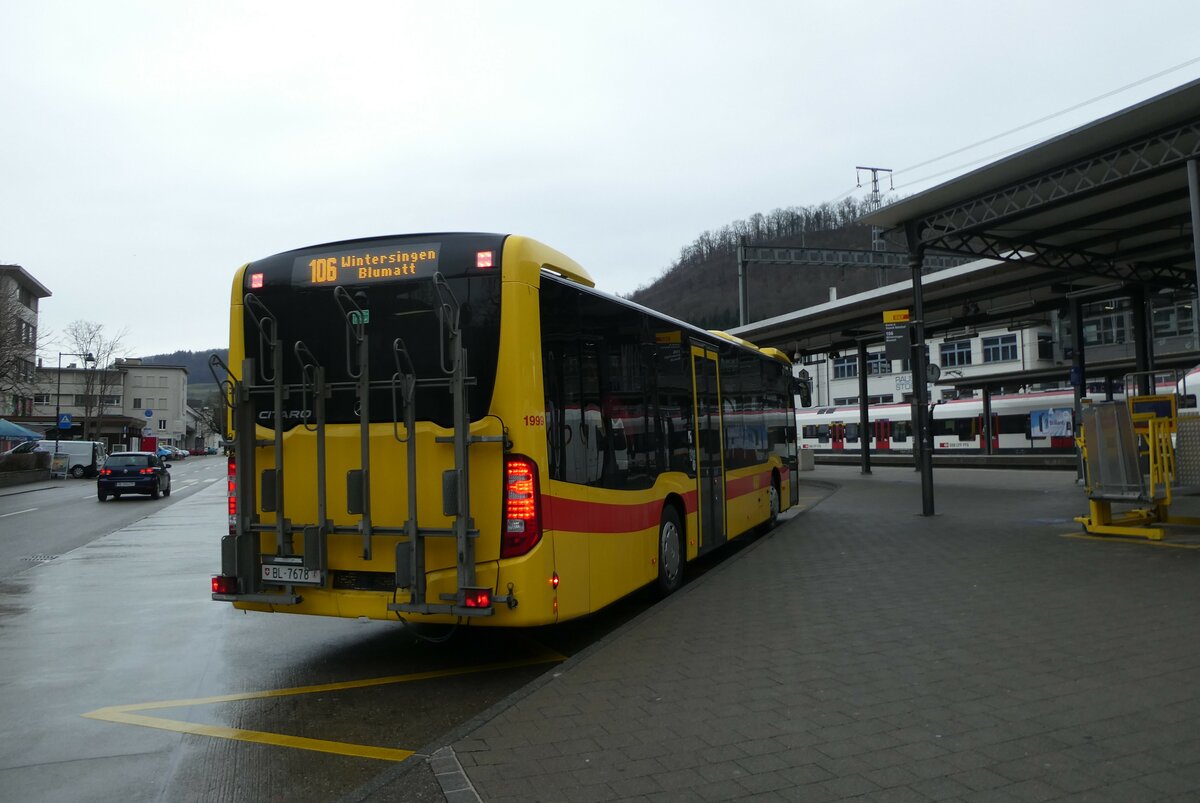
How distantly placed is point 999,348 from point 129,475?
60.7m

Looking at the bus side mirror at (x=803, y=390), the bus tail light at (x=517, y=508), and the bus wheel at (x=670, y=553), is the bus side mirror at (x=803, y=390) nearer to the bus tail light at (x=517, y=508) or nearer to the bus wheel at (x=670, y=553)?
the bus wheel at (x=670, y=553)

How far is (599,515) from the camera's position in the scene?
6789mm

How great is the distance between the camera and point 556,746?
14.2ft

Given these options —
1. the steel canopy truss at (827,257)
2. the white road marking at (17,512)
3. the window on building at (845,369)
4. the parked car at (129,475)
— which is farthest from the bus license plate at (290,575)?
the window on building at (845,369)

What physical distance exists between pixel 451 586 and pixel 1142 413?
31.1 feet

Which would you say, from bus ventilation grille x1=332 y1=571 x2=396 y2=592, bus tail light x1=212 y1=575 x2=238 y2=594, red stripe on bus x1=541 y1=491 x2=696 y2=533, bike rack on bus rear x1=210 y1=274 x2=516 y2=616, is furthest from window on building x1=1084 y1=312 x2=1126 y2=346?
bus tail light x1=212 y1=575 x2=238 y2=594

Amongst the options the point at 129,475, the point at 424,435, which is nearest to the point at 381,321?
the point at 424,435

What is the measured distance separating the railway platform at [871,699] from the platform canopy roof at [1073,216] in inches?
236

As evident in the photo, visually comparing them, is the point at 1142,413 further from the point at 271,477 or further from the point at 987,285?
the point at 987,285

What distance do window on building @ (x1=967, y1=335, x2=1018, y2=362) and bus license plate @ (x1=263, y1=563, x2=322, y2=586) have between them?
224 ft

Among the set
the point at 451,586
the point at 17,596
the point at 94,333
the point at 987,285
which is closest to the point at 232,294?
the point at 451,586

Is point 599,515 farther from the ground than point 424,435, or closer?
closer

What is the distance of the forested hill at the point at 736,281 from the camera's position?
2002 inches

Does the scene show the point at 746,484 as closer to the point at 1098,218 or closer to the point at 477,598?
the point at 477,598
